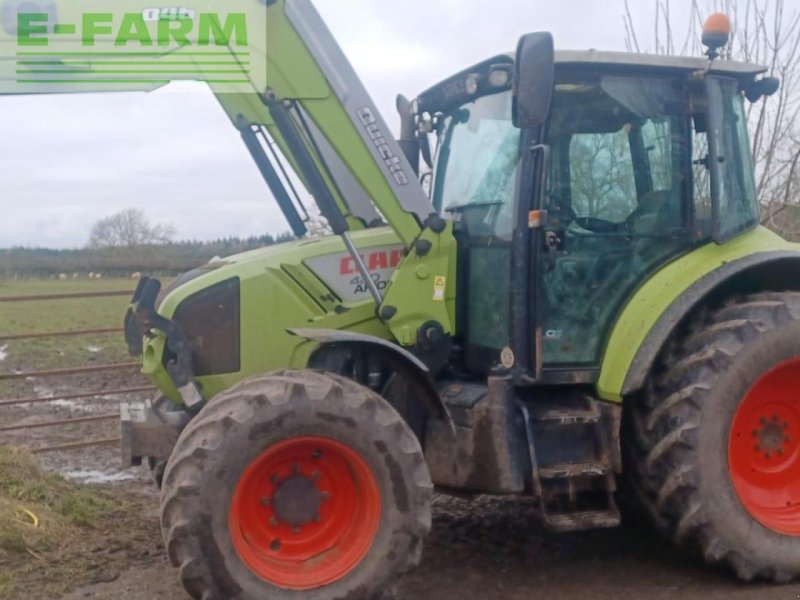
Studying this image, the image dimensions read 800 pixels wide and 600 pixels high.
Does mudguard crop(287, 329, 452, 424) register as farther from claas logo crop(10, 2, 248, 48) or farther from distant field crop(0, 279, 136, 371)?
distant field crop(0, 279, 136, 371)

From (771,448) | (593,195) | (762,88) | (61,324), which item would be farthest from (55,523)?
(61,324)

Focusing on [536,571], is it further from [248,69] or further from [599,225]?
[248,69]

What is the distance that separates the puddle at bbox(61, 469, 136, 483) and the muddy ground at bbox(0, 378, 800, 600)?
0.76 m

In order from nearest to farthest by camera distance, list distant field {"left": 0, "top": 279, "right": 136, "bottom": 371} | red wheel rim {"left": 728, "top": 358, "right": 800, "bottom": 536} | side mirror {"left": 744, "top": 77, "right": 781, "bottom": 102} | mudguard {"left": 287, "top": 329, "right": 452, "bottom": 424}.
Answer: mudguard {"left": 287, "top": 329, "right": 452, "bottom": 424} → red wheel rim {"left": 728, "top": 358, "right": 800, "bottom": 536} → side mirror {"left": 744, "top": 77, "right": 781, "bottom": 102} → distant field {"left": 0, "top": 279, "right": 136, "bottom": 371}

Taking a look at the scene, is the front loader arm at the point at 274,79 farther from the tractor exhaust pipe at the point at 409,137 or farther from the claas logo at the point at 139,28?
the tractor exhaust pipe at the point at 409,137

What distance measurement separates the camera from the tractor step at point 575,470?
516cm

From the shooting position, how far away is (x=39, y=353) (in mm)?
16500

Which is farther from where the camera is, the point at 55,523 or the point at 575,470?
the point at 55,523

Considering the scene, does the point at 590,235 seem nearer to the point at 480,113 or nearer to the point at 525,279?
the point at 525,279

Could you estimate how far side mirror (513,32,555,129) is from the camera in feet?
15.5

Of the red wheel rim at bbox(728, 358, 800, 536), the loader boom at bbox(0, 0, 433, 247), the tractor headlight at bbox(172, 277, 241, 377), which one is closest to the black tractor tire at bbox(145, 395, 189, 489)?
the tractor headlight at bbox(172, 277, 241, 377)

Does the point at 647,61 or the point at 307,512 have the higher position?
the point at 647,61

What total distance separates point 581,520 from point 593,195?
5.47ft

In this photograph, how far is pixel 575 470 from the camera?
5.20m
